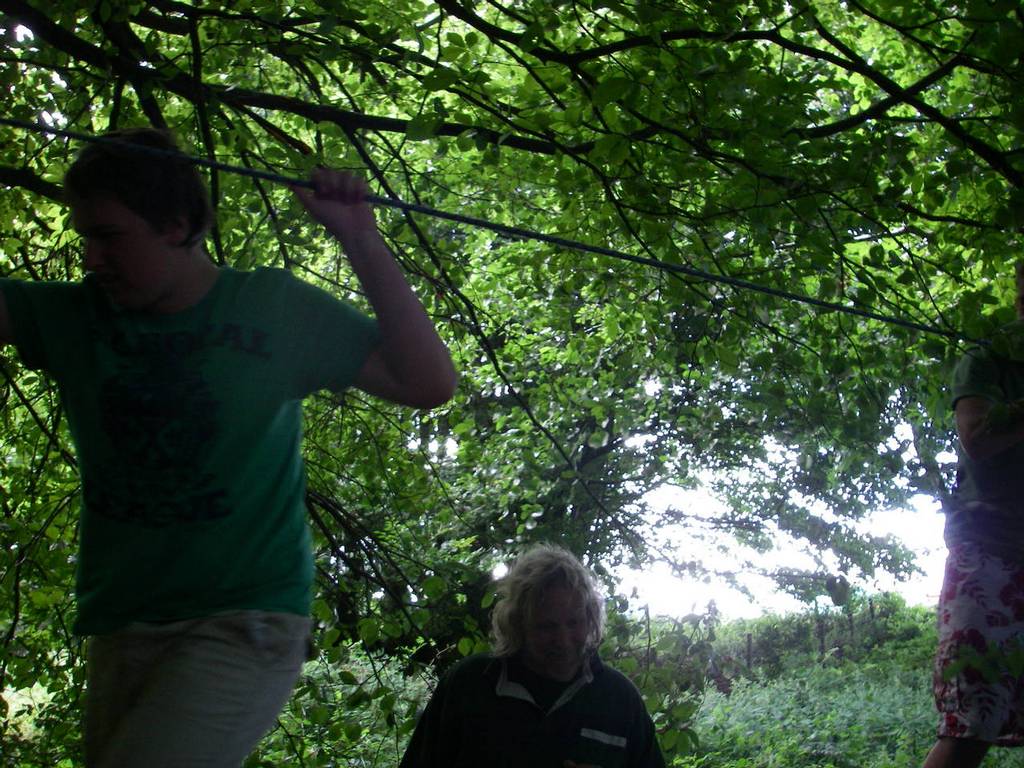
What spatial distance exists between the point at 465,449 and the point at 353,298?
94 centimetres

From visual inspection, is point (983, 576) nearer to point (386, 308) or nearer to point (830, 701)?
point (386, 308)

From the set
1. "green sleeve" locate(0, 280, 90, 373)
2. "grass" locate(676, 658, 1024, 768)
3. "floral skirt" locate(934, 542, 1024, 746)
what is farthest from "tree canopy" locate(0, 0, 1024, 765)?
"grass" locate(676, 658, 1024, 768)

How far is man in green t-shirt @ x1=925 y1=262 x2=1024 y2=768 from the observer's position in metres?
2.42

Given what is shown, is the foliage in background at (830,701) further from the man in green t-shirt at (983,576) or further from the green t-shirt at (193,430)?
the green t-shirt at (193,430)

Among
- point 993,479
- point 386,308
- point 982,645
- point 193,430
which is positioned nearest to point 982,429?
point 993,479

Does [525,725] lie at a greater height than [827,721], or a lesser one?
lesser

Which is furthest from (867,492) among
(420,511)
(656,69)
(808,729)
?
(656,69)

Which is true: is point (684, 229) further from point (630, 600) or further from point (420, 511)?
point (420, 511)

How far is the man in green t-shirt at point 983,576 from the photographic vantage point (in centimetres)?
242

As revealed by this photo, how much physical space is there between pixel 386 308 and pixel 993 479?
1645 millimetres

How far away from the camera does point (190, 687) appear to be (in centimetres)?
128

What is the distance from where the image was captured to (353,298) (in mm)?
4574

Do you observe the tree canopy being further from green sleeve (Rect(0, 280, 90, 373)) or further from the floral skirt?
green sleeve (Rect(0, 280, 90, 373))

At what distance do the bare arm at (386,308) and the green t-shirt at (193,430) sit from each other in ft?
0.12
